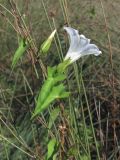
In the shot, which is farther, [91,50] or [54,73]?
[91,50]

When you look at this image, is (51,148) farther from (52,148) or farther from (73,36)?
(73,36)

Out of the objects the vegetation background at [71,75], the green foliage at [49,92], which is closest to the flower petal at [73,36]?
the green foliage at [49,92]

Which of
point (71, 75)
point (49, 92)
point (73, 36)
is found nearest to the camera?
point (49, 92)

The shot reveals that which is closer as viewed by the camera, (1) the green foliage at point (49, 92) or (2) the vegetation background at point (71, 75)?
(1) the green foliage at point (49, 92)

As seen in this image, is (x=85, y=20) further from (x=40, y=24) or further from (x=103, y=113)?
(x=103, y=113)

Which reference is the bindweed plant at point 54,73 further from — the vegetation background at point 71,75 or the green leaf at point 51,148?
the vegetation background at point 71,75

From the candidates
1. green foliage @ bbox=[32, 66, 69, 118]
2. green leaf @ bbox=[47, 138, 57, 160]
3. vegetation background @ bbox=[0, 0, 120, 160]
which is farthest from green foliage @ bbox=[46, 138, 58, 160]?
vegetation background @ bbox=[0, 0, 120, 160]

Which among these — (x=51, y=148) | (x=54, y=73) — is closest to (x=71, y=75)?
(x=51, y=148)

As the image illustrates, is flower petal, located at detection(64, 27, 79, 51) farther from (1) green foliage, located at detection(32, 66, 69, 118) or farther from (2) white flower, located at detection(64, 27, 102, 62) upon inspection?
(1) green foliage, located at detection(32, 66, 69, 118)

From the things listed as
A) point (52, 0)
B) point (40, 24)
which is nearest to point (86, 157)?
point (40, 24)

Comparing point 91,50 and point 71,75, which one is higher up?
point 91,50

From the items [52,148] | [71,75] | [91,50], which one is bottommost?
[71,75]
